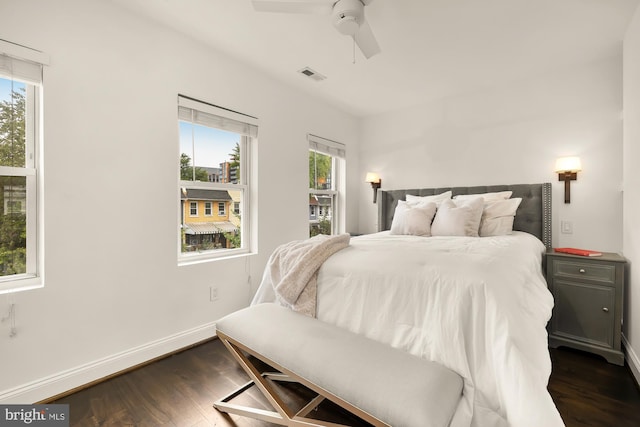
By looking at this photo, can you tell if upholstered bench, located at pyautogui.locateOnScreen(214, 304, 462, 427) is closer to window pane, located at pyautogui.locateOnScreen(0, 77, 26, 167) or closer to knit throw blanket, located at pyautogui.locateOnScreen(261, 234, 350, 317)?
knit throw blanket, located at pyautogui.locateOnScreen(261, 234, 350, 317)

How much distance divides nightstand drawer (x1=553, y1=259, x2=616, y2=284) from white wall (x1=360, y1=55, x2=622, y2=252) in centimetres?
67

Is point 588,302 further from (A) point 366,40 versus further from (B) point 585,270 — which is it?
(A) point 366,40

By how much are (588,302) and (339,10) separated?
9.11 feet

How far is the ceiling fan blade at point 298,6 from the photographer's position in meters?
1.63

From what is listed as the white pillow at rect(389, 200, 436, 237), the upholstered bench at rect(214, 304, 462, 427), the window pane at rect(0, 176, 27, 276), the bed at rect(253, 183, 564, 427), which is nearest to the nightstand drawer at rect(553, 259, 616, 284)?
the bed at rect(253, 183, 564, 427)

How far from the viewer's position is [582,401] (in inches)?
66.1

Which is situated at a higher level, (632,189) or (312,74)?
(312,74)

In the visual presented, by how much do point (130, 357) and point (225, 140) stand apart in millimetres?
1953

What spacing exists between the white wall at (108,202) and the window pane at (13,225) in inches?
6.1

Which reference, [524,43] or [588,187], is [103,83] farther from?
[588,187]

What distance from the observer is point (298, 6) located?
5.51ft

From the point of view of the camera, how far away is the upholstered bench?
1004mm

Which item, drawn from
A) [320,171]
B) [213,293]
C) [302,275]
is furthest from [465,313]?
[320,171]

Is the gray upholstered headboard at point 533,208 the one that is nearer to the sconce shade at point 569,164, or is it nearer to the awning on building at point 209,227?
the sconce shade at point 569,164
